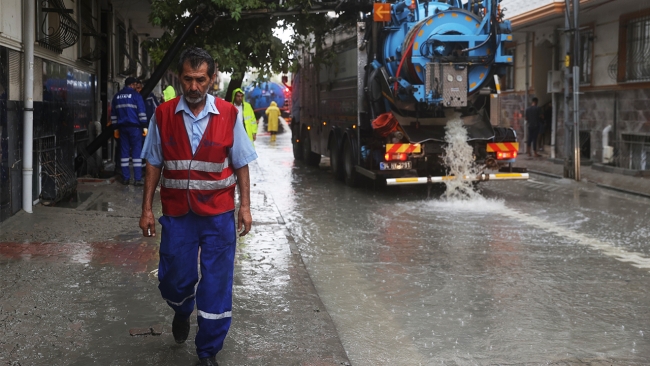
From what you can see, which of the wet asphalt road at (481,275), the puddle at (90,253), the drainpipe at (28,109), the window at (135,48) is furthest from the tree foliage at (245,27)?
the puddle at (90,253)

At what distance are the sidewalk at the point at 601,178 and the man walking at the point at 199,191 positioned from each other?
35.2 ft

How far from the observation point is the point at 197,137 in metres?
4.59

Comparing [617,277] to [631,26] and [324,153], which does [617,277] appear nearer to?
[324,153]

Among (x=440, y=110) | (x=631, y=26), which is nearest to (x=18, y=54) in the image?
(x=440, y=110)

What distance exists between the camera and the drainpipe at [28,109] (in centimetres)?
957

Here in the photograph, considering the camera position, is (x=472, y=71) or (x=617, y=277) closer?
(x=617, y=277)

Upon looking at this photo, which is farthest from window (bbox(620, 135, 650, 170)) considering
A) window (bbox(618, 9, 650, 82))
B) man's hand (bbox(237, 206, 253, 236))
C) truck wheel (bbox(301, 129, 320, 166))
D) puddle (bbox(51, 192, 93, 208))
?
man's hand (bbox(237, 206, 253, 236))

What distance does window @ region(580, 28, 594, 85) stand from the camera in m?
20.5

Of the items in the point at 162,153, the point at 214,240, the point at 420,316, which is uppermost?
the point at 162,153

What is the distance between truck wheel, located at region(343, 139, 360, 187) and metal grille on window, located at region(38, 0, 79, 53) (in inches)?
201

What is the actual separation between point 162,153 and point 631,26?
16.3 m

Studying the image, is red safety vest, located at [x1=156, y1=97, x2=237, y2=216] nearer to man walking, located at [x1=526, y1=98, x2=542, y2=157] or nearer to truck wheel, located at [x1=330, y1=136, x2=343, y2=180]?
Result: truck wheel, located at [x1=330, y1=136, x2=343, y2=180]

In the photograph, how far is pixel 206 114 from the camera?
4590mm

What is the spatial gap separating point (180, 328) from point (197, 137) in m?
1.21
